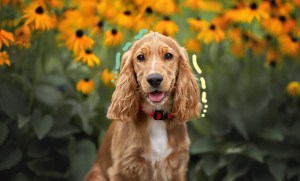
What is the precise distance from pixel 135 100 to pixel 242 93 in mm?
1844

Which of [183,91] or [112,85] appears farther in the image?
[112,85]

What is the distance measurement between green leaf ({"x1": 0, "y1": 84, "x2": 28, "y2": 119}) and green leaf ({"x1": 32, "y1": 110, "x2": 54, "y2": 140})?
113mm

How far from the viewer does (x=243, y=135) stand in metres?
5.94

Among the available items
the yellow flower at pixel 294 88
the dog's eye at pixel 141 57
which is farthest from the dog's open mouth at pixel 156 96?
the yellow flower at pixel 294 88

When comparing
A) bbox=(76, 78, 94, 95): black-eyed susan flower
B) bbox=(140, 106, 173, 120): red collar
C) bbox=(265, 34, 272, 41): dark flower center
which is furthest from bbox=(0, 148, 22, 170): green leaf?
bbox=(265, 34, 272, 41): dark flower center

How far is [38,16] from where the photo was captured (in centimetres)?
546

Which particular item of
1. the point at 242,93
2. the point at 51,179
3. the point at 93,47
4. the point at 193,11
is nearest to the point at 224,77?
the point at 242,93

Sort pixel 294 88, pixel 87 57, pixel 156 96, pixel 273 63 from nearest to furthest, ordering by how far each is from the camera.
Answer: pixel 156 96 → pixel 87 57 → pixel 294 88 → pixel 273 63

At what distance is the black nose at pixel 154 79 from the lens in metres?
4.08

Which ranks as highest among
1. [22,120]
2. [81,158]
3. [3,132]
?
[22,120]

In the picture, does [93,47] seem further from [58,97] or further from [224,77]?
[224,77]

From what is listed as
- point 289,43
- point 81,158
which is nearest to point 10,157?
point 81,158

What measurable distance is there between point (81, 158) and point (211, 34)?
1546mm

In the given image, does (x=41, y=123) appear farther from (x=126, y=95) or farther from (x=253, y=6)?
(x=253, y=6)
